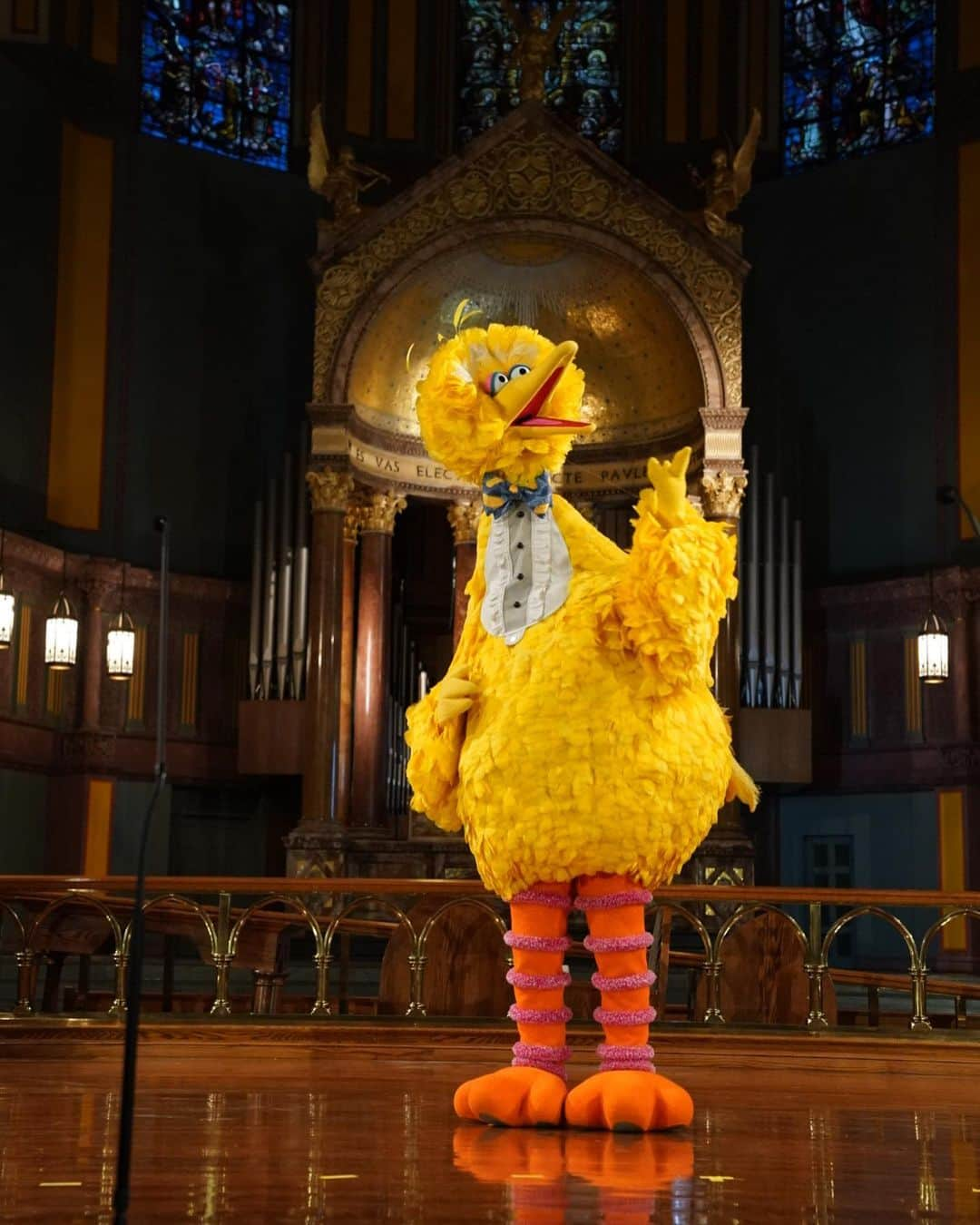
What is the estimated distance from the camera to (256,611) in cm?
1040

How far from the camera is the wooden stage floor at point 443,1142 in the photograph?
8.48 ft

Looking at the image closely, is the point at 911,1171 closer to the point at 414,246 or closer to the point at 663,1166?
the point at 663,1166

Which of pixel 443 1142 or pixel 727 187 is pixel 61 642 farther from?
pixel 443 1142

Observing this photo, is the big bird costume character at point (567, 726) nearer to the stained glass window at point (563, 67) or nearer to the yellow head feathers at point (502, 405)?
the yellow head feathers at point (502, 405)

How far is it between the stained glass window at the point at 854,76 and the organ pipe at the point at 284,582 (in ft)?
14.2

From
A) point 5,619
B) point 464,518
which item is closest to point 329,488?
point 464,518

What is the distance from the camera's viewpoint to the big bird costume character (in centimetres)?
341

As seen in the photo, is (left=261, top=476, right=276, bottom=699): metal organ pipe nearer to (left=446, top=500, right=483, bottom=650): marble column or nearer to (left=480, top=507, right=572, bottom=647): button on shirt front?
(left=446, top=500, right=483, bottom=650): marble column

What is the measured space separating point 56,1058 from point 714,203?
7.12 metres

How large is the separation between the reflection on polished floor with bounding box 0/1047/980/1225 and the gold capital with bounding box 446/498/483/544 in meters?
6.26

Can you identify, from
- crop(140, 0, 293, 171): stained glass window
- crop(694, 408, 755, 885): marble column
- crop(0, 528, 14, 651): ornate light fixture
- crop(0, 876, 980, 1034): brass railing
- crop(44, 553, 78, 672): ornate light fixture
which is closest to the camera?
crop(0, 876, 980, 1034): brass railing

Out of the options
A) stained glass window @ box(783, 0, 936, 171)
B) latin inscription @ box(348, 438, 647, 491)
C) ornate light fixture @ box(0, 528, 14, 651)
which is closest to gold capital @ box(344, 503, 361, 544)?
latin inscription @ box(348, 438, 647, 491)

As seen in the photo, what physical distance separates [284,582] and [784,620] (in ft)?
10.5

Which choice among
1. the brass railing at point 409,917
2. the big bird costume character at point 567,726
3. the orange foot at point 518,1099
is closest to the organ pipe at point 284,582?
the brass railing at point 409,917
